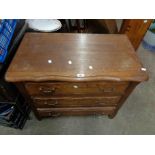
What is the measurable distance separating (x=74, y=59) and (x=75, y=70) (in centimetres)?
9

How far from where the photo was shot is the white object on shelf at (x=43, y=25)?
119 cm

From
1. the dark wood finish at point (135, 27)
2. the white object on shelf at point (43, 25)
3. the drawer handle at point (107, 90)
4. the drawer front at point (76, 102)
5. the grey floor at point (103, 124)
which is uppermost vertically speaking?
the white object on shelf at point (43, 25)

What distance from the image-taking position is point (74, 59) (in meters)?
0.92

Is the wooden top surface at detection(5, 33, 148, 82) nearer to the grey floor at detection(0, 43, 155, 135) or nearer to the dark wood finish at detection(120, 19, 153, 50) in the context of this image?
the dark wood finish at detection(120, 19, 153, 50)

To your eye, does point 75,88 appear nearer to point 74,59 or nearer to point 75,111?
point 74,59

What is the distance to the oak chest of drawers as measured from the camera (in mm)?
840

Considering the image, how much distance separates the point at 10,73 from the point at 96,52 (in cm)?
53

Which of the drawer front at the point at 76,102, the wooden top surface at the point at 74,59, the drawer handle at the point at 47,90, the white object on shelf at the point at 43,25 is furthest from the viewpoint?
the white object on shelf at the point at 43,25

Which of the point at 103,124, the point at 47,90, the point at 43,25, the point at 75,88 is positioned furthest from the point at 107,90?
the point at 43,25

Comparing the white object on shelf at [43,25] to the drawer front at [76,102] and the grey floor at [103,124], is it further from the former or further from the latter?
the grey floor at [103,124]

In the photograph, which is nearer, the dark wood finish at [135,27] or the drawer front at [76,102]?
the drawer front at [76,102]

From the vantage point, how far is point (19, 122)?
129 cm

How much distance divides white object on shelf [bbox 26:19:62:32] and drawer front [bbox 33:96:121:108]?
56 cm

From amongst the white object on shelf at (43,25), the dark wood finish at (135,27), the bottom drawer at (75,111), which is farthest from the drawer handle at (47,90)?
the dark wood finish at (135,27)
